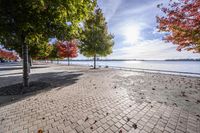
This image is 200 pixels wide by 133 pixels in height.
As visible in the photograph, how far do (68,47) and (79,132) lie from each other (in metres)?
35.4

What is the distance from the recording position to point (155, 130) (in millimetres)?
3250

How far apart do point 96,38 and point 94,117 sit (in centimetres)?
1701

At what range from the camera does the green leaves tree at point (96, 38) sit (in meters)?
19.9

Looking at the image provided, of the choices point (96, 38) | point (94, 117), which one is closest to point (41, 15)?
point (94, 117)

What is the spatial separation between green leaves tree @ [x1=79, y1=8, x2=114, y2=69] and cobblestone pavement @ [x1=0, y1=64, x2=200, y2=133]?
50.0ft

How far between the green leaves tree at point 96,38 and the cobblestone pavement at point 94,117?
15250 millimetres

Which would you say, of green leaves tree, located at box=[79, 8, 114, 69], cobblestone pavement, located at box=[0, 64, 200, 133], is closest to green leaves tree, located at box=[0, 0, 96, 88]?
cobblestone pavement, located at box=[0, 64, 200, 133]

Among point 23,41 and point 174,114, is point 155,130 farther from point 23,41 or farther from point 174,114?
point 23,41

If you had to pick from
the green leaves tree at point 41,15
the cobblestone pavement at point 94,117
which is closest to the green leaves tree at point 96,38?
the green leaves tree at point 41,15

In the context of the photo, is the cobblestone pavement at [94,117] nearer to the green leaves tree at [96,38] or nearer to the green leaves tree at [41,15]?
the green leaves tree at [41,15]

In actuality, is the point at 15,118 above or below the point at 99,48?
below

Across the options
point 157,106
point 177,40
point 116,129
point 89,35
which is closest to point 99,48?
point 89,35

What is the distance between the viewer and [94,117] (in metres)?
3.98

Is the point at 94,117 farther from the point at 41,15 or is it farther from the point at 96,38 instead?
the point at 96,38
